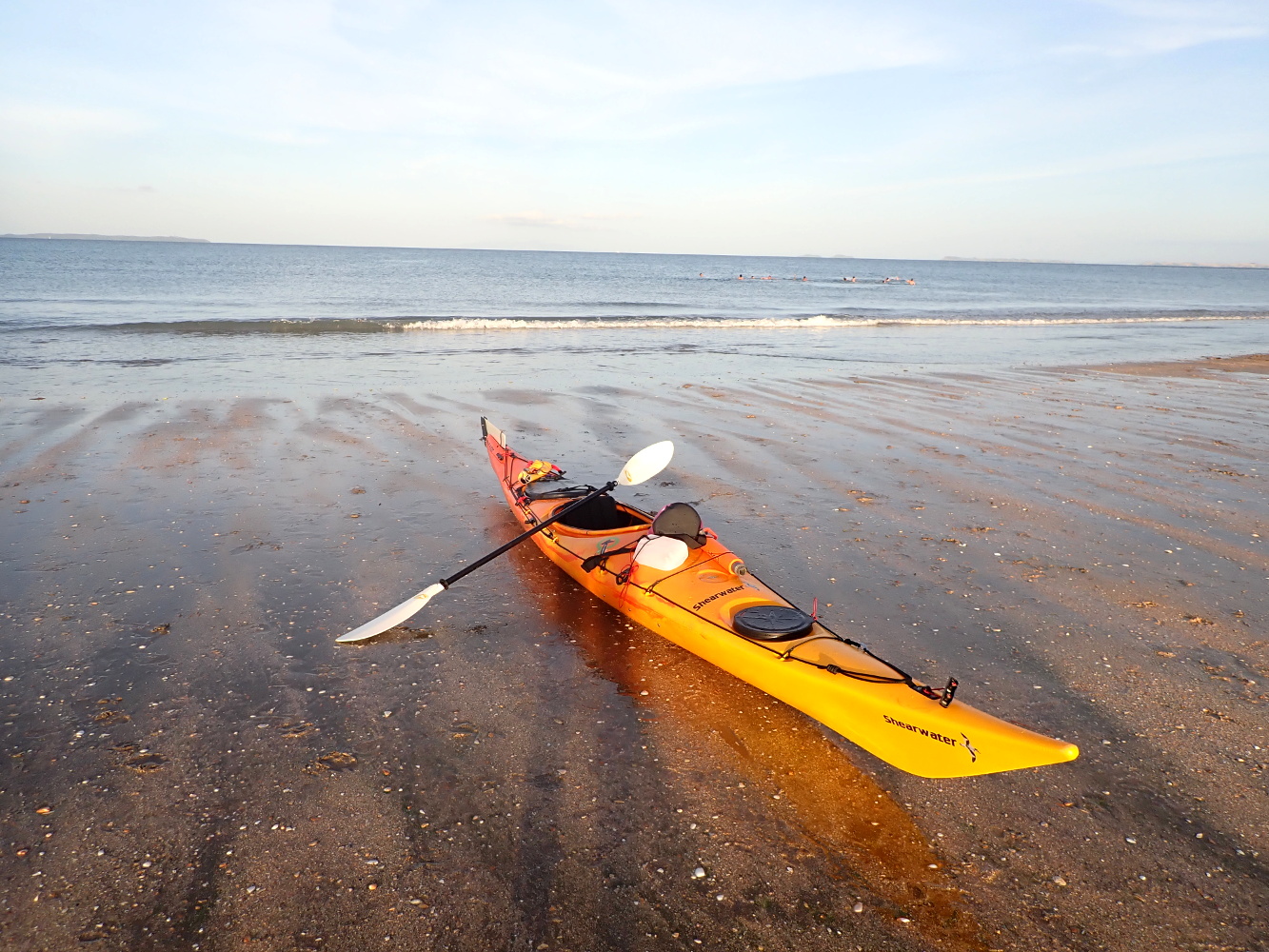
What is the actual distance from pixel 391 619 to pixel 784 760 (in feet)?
8.40

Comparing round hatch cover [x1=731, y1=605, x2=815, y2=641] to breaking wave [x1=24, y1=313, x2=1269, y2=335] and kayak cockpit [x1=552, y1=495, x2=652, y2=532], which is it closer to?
kayak cockpit [x1=552, y1=495, x2=652, y2=532]

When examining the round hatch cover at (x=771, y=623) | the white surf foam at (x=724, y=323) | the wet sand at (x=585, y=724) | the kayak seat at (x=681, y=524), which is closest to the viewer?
the wet sand at (x=585, y=724)

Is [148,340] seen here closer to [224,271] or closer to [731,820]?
[731,820]

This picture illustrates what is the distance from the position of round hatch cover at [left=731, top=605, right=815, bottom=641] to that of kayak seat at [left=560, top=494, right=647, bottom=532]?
210 centimetres

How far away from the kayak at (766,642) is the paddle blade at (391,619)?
46.5 inches

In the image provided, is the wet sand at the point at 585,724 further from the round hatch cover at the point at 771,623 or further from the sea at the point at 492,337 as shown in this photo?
the sea at the point at 492,337

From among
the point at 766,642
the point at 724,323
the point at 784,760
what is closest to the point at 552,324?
the point at 724,323

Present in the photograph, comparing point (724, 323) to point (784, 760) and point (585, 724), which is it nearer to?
point (585, 724)

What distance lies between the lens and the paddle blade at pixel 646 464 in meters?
6.25

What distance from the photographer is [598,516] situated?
646 centimetres

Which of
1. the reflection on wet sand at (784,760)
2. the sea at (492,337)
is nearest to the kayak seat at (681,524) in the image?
the reflection on wet sand at (784,760)

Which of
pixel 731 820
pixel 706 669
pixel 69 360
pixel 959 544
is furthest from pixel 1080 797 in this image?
pixel 69 360

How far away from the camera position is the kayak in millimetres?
3355

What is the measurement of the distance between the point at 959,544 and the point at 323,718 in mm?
5144
